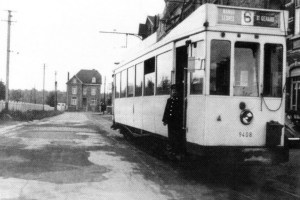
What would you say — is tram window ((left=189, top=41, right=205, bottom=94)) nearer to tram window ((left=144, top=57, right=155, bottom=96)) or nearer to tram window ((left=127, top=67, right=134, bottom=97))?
tram window ((left=144, top=57, right=155, bottom=96))

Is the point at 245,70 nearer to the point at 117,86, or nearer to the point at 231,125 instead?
the point at 231,125

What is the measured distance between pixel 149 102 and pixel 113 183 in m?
4.04

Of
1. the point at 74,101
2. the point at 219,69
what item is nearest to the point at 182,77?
the point at 219,69

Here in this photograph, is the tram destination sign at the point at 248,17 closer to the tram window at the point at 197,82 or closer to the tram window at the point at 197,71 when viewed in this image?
the tram window at the point at 197,71

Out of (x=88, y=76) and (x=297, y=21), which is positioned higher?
(x=88, y=76)

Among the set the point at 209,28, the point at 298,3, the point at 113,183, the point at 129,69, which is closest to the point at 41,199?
the point at 113,183

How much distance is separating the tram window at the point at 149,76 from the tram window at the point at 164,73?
0.50 metres

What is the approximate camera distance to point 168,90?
9.91 metres

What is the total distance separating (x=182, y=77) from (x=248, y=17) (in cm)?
200

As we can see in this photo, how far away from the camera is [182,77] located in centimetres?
955

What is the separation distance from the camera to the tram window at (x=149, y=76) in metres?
11.5

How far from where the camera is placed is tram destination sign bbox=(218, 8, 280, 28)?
825 centimetres

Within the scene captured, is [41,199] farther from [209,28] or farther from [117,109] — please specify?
[117,109]

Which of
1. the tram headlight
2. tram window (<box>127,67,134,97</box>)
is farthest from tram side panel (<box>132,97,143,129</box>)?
the tram headlight
